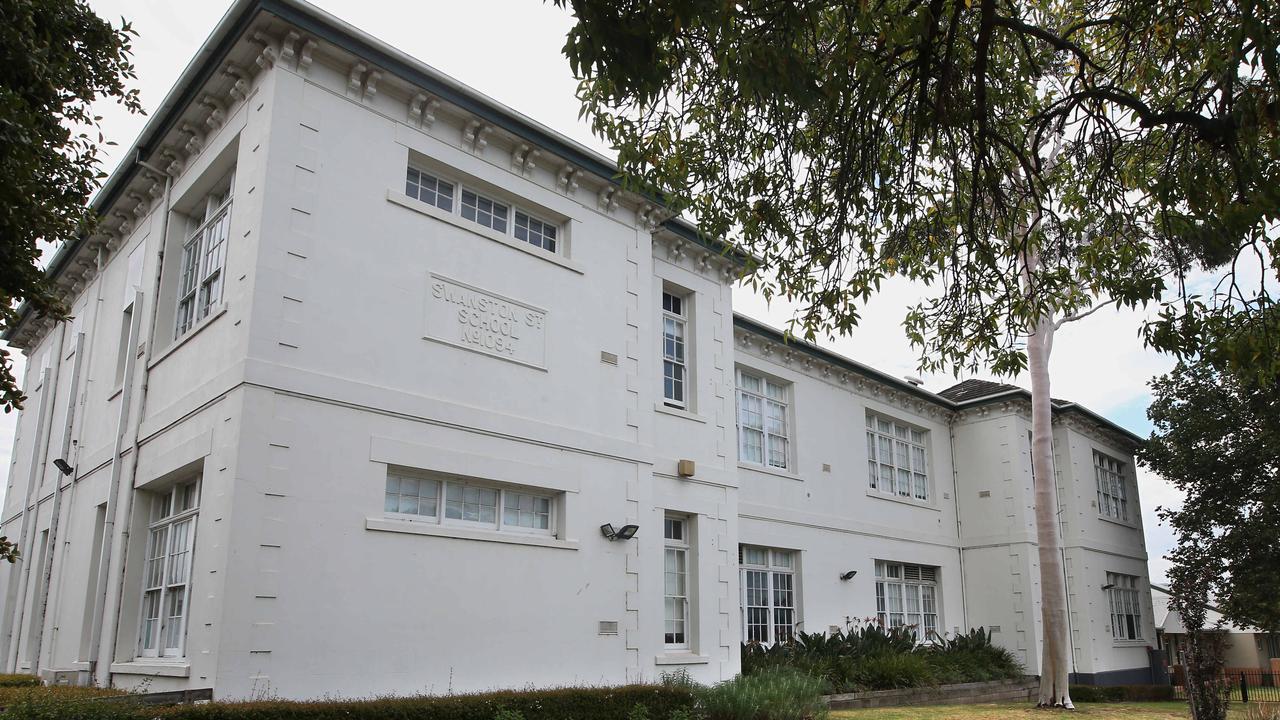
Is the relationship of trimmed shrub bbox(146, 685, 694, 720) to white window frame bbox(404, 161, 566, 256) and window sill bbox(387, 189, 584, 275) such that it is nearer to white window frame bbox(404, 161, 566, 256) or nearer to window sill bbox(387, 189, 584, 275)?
window sill bbox(387, 189, 584, 275)

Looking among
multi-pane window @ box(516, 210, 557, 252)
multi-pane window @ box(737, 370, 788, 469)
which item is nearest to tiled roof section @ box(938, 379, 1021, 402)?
multi-pane window @ box(737, 370, 788, 469)

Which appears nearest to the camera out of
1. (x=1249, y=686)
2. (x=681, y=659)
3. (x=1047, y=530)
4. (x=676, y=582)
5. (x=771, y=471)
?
(x=681, y=659)

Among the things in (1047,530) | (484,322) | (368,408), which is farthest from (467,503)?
(1047,530)

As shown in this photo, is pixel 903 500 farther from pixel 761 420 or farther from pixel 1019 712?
pixel 1019 712

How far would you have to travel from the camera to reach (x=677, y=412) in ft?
49.8

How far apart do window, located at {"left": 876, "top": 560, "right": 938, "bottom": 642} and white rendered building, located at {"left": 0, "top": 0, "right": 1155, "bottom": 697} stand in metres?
4.80

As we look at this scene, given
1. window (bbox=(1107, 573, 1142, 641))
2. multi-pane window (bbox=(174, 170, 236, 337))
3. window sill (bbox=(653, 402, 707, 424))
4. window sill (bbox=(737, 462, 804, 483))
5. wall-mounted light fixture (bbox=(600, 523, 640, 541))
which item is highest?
multi-pane window (bbox=(174, 170, 236, 337))

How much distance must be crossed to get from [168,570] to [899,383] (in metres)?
16.9

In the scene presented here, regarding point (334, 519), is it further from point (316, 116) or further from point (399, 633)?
point (316, 116)

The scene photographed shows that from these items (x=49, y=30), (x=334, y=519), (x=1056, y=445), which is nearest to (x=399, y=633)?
(x=334, y=519)

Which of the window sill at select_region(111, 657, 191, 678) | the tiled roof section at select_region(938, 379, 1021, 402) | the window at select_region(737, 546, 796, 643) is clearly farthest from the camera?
the tiled roof section at select_region(938, 379, 1021, 402)

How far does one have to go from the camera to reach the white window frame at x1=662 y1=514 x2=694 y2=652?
14369 millimetres

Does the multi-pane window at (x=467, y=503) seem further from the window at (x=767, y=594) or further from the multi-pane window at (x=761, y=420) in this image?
the multi-pane window at (x=761, y=420)

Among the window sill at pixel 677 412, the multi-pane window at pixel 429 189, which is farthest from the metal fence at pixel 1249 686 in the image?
the multi-pane window at pixel 429 189
